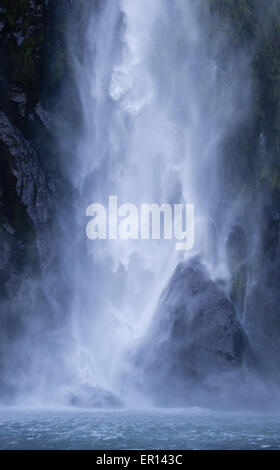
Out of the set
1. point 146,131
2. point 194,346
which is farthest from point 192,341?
point 146,131

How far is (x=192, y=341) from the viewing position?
18.6 meters

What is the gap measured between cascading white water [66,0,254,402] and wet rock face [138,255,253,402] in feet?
5.65

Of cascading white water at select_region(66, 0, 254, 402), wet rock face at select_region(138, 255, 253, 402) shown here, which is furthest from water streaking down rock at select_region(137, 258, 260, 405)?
cascading white water at select_region(66, 0, 254, 402)

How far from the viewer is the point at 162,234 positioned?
22172 millimetres

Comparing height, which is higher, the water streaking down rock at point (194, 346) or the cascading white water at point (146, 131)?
the cascading white water at point (146, 131)

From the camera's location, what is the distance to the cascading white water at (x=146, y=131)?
21.5 meters

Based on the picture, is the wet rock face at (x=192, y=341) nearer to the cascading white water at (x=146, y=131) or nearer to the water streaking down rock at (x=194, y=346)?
the water streaking down rock at (x=194, y=346)

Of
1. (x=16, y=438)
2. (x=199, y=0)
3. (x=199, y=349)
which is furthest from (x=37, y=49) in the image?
(x=16, y=438)

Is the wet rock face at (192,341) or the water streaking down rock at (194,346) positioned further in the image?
the wet rock face at (192,341)

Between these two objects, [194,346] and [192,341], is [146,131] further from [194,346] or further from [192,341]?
[194,346]

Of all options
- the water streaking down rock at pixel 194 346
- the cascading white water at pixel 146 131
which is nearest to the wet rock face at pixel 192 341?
the water streaking down rock at pixel 194 346

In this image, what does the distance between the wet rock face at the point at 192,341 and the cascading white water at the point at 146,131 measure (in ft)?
5.65
